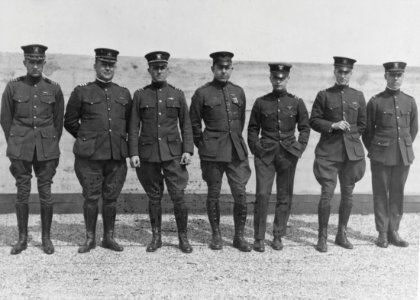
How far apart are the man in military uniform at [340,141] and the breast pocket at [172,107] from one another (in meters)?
1.42

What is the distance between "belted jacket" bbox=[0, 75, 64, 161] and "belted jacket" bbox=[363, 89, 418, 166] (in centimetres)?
329

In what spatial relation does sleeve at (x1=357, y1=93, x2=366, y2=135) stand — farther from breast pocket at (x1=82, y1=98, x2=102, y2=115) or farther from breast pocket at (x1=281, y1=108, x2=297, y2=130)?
breast pocket at (x1=82, y1=98, x2=102, y2=115)

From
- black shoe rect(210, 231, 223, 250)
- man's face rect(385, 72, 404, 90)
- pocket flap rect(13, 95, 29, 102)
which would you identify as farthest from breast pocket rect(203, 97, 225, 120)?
man's face rect(385, 72, 404, 90)

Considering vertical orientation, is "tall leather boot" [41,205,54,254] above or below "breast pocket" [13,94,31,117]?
below

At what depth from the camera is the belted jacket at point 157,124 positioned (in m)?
4.77

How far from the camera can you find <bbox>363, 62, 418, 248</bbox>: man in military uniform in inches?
203

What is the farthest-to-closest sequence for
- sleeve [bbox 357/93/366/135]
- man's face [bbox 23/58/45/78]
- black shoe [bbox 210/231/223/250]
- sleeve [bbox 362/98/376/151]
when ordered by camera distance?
sleeve [bbox 362/98/376/151]
sleeve [bbox 357/93/366/135]
black shoe [bbox 210/231/223/250]
man's face [bbox 23/58/45/78]

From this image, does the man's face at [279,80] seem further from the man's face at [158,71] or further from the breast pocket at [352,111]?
the man's face at [158,71]

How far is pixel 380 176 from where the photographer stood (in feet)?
17.3

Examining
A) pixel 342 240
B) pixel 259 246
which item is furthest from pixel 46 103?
pixel 342 240

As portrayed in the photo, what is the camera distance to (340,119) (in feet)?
16.5

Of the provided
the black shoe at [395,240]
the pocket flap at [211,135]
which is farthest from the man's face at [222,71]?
the black shoe at [395,240]

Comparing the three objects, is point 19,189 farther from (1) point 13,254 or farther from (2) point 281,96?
(2) point 281,96

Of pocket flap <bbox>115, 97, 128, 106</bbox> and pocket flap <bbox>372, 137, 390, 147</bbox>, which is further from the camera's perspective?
pocket flap <bbox>372, 137, 390, 147</bbox>
